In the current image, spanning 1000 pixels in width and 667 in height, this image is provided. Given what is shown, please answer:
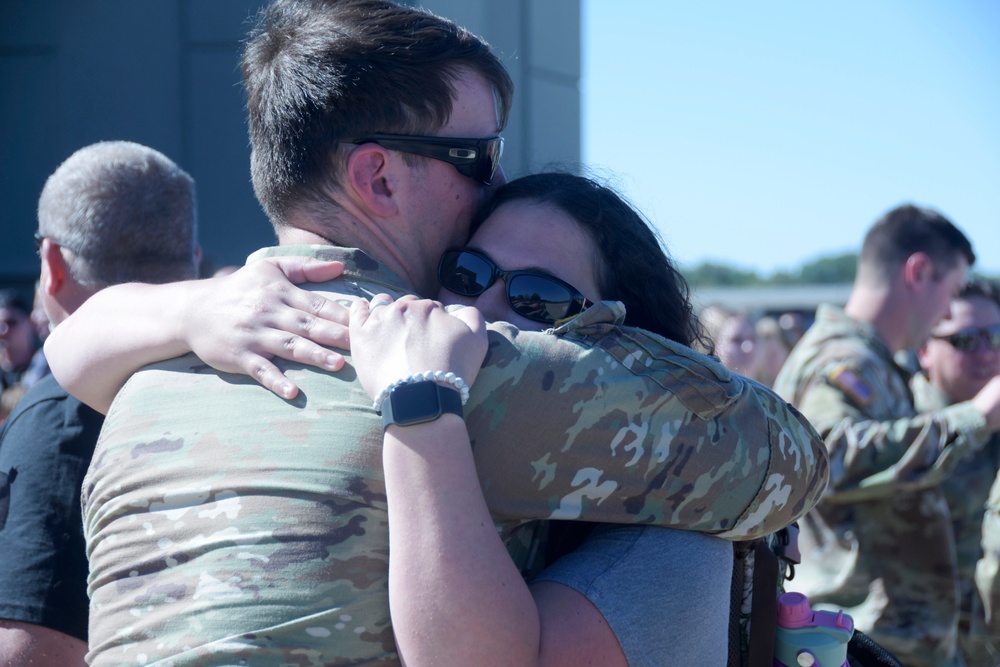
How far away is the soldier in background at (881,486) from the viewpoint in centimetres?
375

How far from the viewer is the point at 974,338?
4957 mm

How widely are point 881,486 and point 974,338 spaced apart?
5.39 ft

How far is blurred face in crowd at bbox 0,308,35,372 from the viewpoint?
7184 millimetres

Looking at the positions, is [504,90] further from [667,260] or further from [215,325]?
[215,325]

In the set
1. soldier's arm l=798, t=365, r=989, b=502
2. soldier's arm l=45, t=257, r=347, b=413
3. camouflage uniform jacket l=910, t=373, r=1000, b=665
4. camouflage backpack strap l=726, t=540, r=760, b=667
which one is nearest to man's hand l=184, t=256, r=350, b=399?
soldier's arm l=45, t=257, r=347, b=413

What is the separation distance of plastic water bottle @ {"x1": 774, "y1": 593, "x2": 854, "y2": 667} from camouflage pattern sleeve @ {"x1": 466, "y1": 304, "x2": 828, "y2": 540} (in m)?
0.36

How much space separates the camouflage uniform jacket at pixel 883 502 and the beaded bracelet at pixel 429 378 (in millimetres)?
2915

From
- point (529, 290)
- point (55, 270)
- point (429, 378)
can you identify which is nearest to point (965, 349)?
point (529, 290)

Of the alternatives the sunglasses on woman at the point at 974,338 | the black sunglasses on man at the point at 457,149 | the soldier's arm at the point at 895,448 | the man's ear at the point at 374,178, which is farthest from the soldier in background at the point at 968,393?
the man's ear at the point at 374,178

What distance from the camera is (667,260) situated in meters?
1.88

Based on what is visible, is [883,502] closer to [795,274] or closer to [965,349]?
[965,349]

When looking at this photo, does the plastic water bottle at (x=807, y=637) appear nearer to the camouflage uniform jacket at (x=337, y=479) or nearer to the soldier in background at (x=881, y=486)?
the camouflage uniform jacket at (x=337, y=479)

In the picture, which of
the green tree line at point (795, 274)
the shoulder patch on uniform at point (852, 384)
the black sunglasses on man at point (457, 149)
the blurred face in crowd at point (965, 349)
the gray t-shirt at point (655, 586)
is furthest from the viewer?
the green tree line at point (795, 274)

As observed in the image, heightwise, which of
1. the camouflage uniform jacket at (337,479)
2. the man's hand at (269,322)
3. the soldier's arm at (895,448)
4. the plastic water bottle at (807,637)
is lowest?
the soldier's arm at (895,448)
